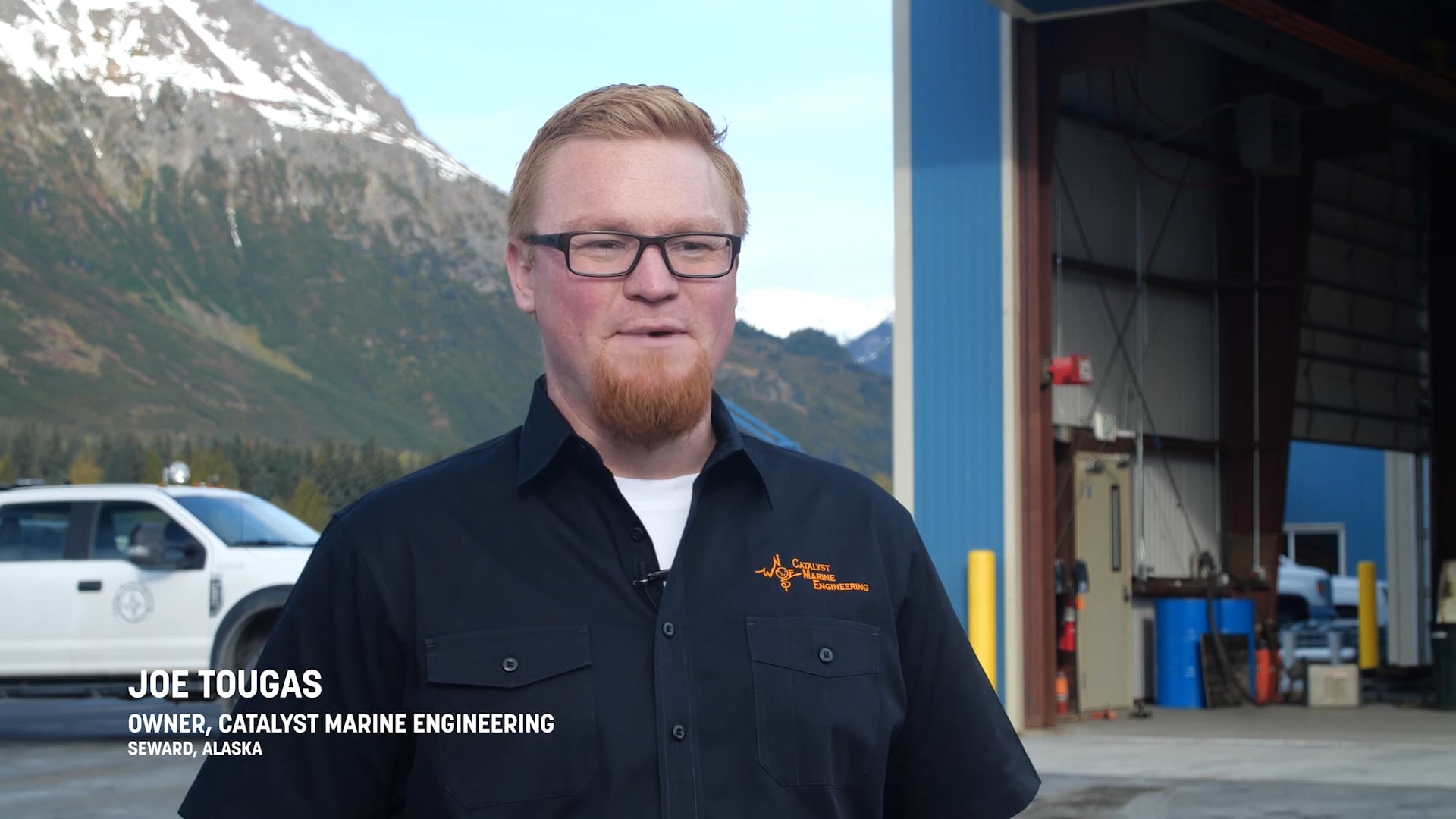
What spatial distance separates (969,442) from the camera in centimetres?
1509

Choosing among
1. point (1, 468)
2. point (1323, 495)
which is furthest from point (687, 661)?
point (1, 468)

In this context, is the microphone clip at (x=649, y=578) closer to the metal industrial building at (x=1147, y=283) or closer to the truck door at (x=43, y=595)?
the metal industrial building at (x=1147, y=283)

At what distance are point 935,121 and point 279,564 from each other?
6805mm

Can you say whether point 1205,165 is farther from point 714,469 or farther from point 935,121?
point 714,469

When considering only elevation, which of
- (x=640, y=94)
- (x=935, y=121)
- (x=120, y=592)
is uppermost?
(x=935, y=121)

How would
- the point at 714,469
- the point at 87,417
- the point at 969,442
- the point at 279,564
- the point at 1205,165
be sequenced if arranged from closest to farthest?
the point at 714,469, the point at 279,564, the point at 969,442, the point at 1205,165, the point at 87,417

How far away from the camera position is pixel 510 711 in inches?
90.7

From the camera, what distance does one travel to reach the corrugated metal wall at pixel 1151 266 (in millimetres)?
17828

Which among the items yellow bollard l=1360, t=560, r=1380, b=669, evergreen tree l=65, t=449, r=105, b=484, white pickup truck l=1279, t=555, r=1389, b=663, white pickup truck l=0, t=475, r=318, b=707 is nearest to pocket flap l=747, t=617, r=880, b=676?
white pickup truck l=0, t=475, r=318, b=707

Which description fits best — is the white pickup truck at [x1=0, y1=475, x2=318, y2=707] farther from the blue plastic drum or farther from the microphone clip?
the microphone clip

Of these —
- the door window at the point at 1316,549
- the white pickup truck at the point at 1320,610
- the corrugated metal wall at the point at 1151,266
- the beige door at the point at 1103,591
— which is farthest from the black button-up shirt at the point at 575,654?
the door window at the point at 1316,549

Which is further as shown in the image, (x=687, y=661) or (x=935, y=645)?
(x=935, y=645)

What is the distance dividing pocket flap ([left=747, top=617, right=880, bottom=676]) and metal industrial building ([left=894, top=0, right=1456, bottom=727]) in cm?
1257

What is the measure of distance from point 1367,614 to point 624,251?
2258 centimetres
